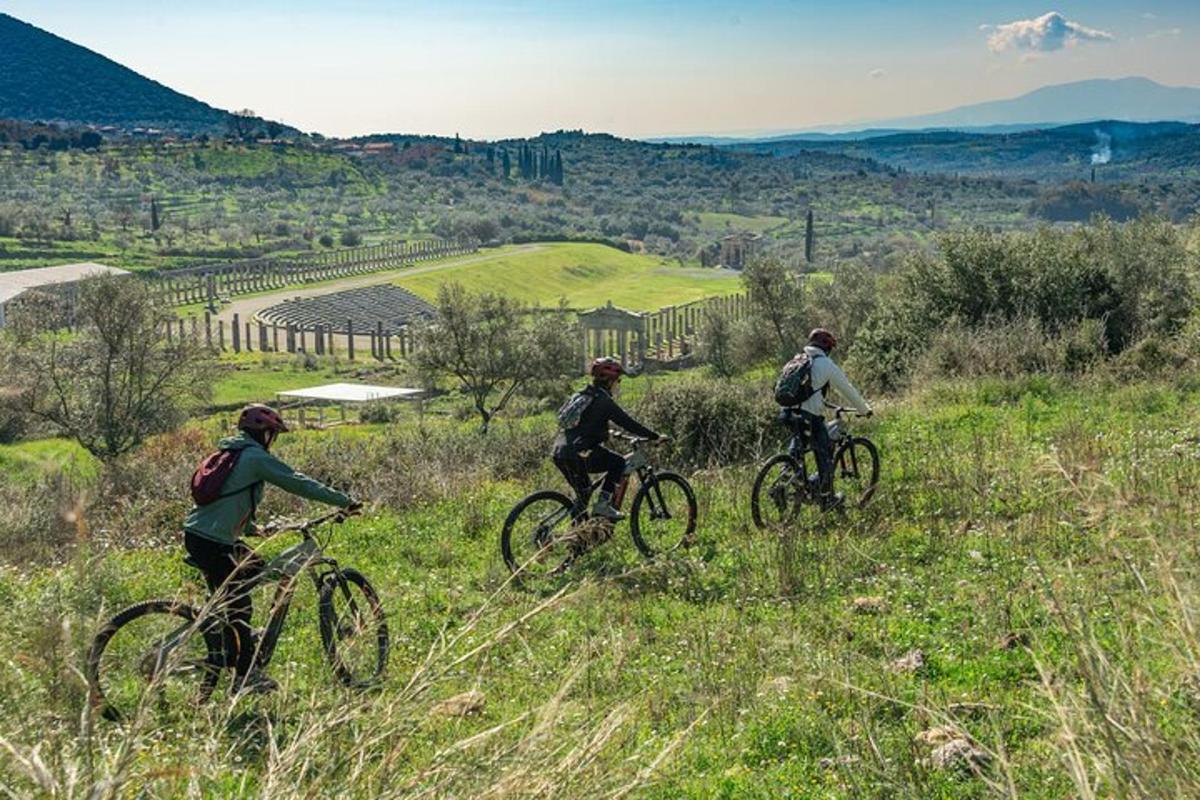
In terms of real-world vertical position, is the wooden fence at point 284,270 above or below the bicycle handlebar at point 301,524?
below

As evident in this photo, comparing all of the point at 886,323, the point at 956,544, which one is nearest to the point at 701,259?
the point at 886,323

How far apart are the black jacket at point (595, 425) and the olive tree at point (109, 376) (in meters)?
21.9

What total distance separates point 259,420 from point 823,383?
5.65 meters

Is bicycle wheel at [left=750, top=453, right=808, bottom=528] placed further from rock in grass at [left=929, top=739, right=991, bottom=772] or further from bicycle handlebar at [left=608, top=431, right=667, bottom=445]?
rock in grass at [left=929, top=739, right=991, bottom=772]

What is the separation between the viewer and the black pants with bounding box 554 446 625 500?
974 cm

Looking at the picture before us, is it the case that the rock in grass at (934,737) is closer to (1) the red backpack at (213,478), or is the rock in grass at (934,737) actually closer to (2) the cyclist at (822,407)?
(1) the red backpack at (213,478)

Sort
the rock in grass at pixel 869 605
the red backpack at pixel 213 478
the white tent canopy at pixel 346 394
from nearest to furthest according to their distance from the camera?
the red backpack at pixel 213 478 → the rock in grass at pixel 869 605 → the white tent canopy at pixel 346 394

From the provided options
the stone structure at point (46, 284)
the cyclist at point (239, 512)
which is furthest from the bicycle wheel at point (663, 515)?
the stone structure at point (46, 284)

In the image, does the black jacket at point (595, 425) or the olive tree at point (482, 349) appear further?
the olive tree at point (482, 349)

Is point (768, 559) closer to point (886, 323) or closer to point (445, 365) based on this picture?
point (886, 323)

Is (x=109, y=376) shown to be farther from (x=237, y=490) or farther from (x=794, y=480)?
(x=237, y=490)

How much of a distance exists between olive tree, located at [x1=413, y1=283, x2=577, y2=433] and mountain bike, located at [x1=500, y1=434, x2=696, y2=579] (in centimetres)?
2753

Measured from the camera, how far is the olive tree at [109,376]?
94.0ft

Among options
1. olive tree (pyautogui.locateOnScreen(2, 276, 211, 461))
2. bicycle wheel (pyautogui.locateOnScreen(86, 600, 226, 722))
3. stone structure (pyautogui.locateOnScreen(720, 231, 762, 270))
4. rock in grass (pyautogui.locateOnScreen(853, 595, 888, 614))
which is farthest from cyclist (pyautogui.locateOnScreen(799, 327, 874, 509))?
stone structure (pyautogui.locateOnScreen(720, 231, 762, 270))
